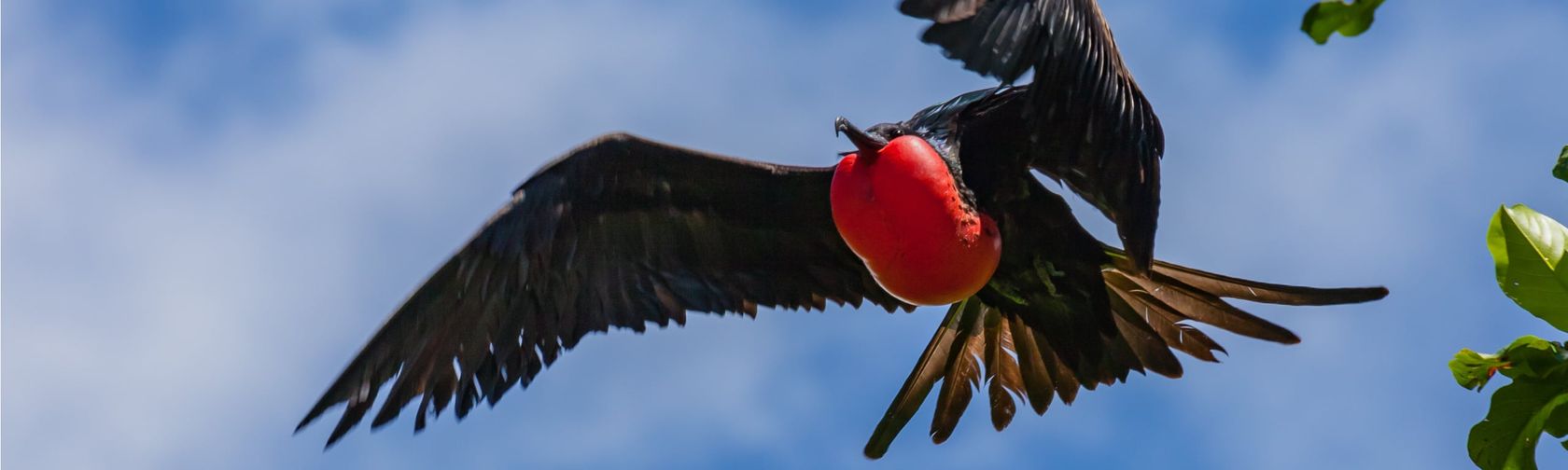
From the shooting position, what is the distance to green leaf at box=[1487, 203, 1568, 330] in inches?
128

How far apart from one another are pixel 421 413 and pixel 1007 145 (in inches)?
77.7

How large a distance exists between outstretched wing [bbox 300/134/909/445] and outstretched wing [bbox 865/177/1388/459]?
35 cm

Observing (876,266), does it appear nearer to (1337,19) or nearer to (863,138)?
(863,138)

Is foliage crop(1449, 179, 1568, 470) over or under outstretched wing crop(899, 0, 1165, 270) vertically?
under

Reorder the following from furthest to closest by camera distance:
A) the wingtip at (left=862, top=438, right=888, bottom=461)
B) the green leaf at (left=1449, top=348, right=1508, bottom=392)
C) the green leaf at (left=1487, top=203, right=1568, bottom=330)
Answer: the wingtip at (left=862, top=438, right=888, bottom=461) < the green leaf at (left=1449, top=348, right=1508, bottom=392) < the green leaf at (left=1487, top=203, right=1568, bottom=330)

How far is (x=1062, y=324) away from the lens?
5793 millimetres

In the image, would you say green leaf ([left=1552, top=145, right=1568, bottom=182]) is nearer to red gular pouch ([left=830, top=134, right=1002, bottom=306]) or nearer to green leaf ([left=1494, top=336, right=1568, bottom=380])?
green leaf ([left=1494, top=336, right=1568, bottom=380])

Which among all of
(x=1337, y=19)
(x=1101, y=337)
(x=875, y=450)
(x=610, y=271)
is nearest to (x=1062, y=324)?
(x=1101, y=337)

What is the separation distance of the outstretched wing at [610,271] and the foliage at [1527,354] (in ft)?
8.47

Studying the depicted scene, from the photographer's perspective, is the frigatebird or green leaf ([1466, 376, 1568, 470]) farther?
the frigatebird

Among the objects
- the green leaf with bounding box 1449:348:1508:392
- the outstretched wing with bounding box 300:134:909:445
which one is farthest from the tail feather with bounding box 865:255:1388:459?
the green leaf with bounding box 1449:348:1508:392

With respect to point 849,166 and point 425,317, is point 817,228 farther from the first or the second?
point 425,317

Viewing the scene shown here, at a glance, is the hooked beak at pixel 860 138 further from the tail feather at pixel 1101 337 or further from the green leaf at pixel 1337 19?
the green leaf at pixel 1337 19

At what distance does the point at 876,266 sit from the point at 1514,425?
6.73ft
